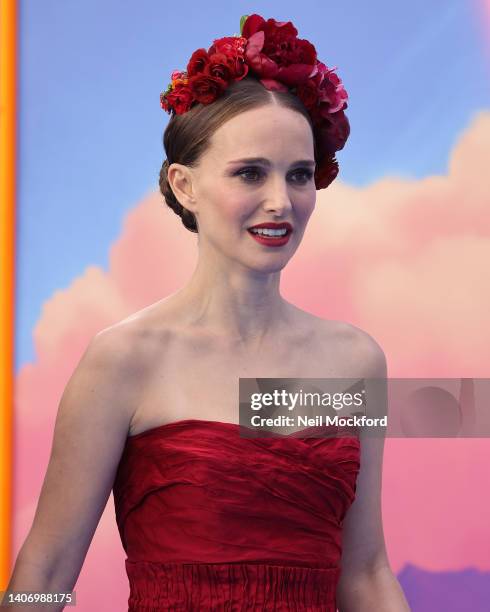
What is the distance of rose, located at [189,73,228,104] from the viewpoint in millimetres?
1747

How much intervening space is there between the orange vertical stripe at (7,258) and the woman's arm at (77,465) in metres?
1.16

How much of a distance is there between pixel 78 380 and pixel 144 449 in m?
0.15

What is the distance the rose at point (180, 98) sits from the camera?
5.85ft

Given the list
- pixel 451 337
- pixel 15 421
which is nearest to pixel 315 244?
pixel 451 337

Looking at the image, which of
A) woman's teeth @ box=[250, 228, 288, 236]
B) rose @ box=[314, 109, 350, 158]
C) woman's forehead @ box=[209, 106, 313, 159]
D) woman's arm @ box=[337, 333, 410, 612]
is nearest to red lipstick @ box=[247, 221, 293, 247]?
woman's teeth @ box=[250, 228, 288, 236]

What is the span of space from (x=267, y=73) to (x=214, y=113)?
112 millimetres

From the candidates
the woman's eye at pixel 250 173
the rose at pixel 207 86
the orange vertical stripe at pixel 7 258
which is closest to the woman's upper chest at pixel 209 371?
the woman's eye at pixel 250 173

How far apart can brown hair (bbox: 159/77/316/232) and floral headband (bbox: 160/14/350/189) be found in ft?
0.04

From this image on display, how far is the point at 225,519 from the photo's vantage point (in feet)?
5.50

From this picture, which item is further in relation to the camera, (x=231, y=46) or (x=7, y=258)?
(x=7, y=258)

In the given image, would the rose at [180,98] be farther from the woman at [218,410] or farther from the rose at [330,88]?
the rose at [330,88]

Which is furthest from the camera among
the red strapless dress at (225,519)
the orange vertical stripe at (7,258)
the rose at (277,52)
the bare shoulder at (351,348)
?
the orange vertical stripe at (7,258)

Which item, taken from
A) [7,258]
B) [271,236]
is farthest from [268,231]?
[7,258]

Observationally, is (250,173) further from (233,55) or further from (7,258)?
(7,258)
